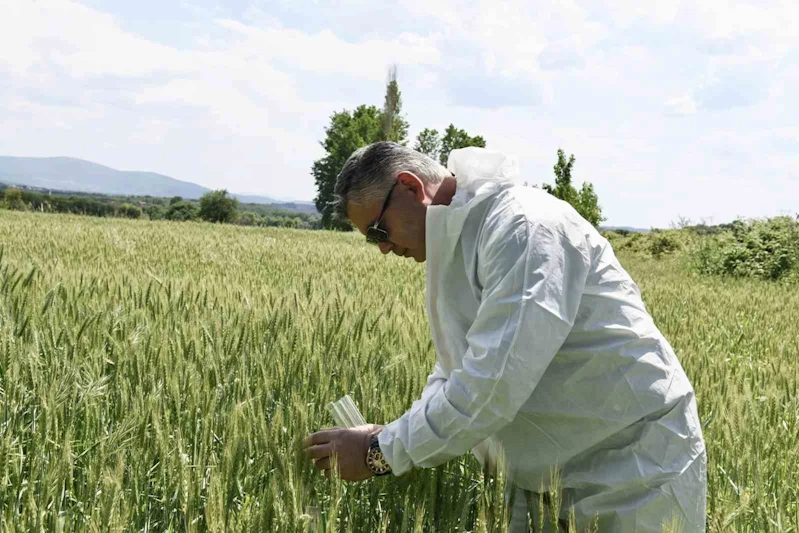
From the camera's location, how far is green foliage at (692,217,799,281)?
13.0 meters

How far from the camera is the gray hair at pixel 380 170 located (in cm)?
172

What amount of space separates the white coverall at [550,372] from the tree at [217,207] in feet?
212

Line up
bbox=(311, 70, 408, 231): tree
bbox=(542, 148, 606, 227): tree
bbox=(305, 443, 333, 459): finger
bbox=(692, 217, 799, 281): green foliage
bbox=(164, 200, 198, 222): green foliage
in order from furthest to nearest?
bbox=(164, 200, 198, 222): green foliage → bbox=(311, 70, 408, 231): tree → bbox=(542, 148, 606, 227): tree → bbox=(692, 217, 799, 281): green foliage → bbox=(305, 443, 333, 459): finger

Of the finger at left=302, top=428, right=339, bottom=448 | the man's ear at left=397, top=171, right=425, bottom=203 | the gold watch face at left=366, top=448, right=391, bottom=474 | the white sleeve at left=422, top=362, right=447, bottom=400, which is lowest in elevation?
the gold watch face at left=366, top=448, right=391, bottom=474

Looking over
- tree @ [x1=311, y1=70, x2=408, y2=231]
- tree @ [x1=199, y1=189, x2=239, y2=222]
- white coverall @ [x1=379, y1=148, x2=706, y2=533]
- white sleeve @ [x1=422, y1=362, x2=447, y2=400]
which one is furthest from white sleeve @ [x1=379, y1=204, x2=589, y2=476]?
tree @ [x1=199, y1=189, x2=239, y2=222]

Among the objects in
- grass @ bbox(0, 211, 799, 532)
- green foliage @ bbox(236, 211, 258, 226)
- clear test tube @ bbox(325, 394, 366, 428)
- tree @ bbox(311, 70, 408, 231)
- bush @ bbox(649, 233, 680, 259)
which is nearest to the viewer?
grass @ bbox(0, 211, 799, 532)

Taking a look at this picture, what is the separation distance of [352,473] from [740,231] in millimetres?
15161

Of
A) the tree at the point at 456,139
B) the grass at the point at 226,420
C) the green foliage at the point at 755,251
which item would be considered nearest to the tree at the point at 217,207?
the tree at the point at 456,139

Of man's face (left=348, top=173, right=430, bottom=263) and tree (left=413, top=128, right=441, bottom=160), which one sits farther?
tree (left=413, top=128, right=441, bottom=160)

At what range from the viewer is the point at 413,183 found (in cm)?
171

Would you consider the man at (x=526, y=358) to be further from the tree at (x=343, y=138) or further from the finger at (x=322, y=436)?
the tree at (x=343, y=138)

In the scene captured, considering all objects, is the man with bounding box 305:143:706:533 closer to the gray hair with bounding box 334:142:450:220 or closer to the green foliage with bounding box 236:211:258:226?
the gray hair with bounding box 334:142:450:220

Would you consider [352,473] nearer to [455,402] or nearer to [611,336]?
[455,402]

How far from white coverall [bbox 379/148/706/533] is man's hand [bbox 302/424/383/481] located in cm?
6
